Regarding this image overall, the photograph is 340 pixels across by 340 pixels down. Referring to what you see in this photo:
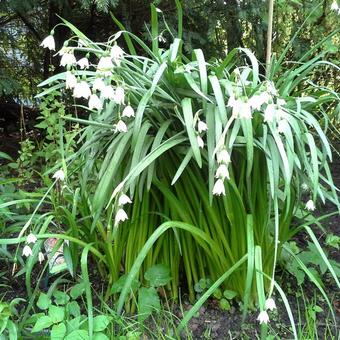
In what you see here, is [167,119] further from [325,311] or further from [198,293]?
[325,311]

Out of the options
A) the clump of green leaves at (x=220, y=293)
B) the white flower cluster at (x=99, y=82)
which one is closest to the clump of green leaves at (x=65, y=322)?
the clump of green leaves at (x=220, y=293)

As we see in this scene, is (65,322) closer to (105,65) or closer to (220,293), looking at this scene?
(220,293)

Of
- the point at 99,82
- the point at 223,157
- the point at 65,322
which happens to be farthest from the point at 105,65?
the point at 65,322

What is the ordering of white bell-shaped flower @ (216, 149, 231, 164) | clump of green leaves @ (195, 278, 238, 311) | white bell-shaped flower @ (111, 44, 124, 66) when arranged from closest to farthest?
1. white bell-shaped flower @ (216, 149, 231, 164)
2. white bell-shaped flower @ (111, 44, 124, 66)
3. clump of green leaves @ (195, 278, 238, 311)

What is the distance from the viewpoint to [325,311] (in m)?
2.23

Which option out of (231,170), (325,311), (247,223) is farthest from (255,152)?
(325,311)

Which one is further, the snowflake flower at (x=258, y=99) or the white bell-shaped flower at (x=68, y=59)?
the white bell-shaped flower at (x=68, y=59)

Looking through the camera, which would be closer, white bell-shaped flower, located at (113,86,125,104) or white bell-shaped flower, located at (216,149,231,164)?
white bell-shaped flower, located at (216,149,231,164)

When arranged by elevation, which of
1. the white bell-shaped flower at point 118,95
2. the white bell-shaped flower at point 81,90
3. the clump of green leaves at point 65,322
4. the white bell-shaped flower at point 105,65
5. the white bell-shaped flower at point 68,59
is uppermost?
the white bell-shaped flower at point 68,59

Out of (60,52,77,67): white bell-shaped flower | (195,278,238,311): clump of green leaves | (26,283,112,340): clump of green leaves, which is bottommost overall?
(195,278,238,311): clump of green leaves

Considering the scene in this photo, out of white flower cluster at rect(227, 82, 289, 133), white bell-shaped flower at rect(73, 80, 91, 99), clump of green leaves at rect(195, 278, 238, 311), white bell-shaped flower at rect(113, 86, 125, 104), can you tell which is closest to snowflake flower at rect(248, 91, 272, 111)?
white flower cluster at rect(227, 82, 289, 133)

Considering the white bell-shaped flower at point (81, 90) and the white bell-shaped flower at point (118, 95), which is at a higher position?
the white bell-shaped flower at point (81, 90)

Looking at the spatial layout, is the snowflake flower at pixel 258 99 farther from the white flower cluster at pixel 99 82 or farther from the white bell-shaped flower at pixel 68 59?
the white bell-shaped flower at pixel 68 59

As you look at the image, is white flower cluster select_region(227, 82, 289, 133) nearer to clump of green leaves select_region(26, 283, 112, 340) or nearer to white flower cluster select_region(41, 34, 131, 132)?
white flower cluster select_region(41, 34, 131, 132)
